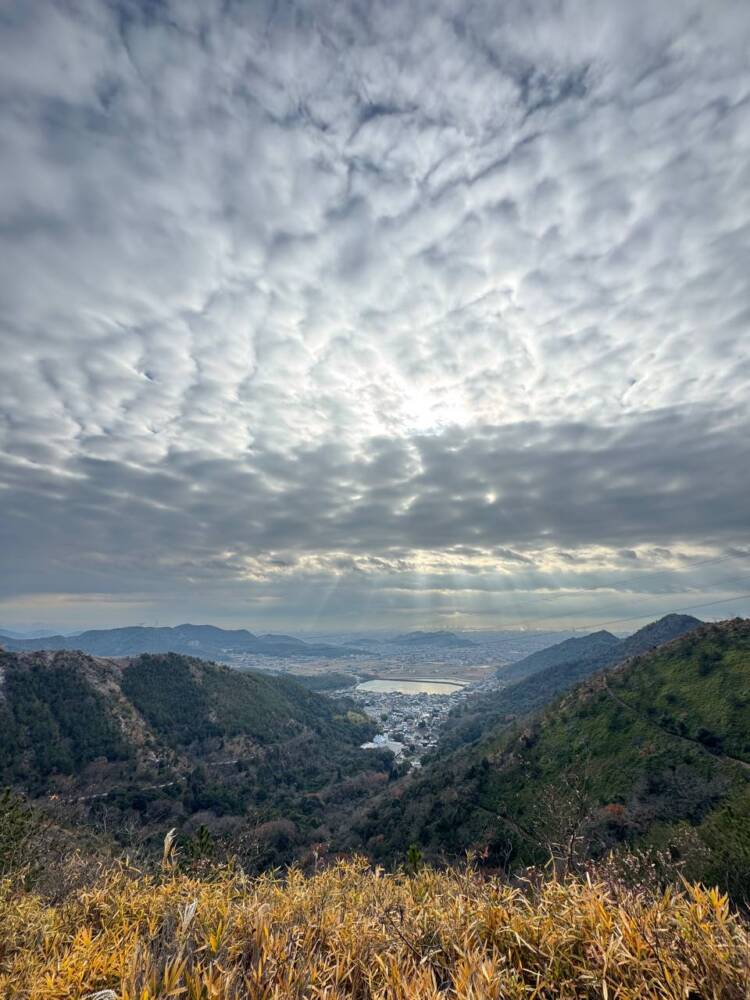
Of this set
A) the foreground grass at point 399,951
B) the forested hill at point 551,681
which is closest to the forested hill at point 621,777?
the foreground grass at point 399,951

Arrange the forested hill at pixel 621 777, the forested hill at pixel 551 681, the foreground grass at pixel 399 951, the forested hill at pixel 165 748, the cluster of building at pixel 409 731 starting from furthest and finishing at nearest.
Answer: the forested hill at pixel 551 681 → the cluster of building at pixel 409 731 → the forested hill at pixel 165 748 → the forested hill at pixel 621 777 → the foreground grass at pixel 399 951

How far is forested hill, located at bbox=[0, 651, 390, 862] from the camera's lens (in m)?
69.4

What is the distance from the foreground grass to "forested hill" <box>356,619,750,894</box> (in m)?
26.6

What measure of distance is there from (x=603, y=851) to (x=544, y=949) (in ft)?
132

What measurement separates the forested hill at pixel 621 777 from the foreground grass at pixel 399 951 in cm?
2660

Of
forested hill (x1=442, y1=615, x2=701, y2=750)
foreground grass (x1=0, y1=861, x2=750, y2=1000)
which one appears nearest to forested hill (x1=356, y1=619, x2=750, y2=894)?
foreground grass (x1=0, y1=861, x2=750, y2=1000)

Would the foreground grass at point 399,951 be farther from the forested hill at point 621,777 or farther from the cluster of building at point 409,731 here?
the cluster of building at point 409,731

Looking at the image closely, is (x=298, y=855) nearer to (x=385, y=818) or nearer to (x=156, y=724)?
(x=385, y=818)

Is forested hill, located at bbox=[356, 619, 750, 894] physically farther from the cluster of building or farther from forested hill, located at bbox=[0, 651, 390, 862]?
the cluster of building

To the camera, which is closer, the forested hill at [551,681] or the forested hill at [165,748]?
the forested hill at [165,748]

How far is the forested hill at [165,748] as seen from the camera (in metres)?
69.4

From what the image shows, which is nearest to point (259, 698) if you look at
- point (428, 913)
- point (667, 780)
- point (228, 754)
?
point (228, 754)

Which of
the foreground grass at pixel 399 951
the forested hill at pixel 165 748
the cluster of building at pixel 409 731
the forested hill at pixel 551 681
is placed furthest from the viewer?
the forested hill at pixel 551 681

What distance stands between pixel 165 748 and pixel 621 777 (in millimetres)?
85853
